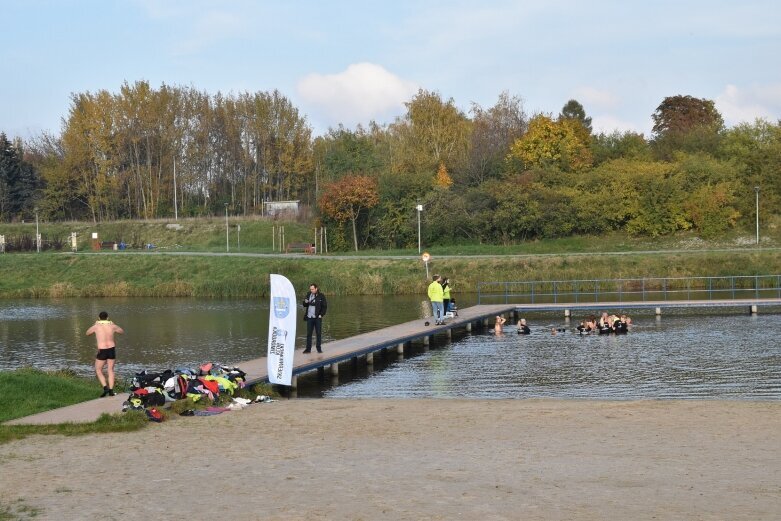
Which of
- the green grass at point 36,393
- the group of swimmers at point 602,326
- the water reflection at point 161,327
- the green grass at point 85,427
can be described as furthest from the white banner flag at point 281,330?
the group of swimmers at point 602,326

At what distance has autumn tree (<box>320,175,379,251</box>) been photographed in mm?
73000

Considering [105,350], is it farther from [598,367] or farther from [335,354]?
[598,367]

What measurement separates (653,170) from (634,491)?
60334 millimetres

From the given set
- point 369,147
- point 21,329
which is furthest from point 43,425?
point 369,147

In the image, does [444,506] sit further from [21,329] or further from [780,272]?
[780,272]

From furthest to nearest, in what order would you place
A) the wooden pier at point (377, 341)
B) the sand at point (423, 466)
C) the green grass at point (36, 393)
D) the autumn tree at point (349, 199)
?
Result: 1. the autumn tree at point (349, 199)
2. the green grass at point (36, 393)
3. the wooden pier at point (377, 341)
4. the sand at point (423, 466)

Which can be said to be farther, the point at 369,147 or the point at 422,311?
the point at 369,147

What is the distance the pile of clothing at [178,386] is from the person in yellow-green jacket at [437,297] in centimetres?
1385

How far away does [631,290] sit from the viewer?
2010 inches

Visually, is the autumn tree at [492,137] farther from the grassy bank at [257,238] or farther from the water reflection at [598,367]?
the water reflection at [598,367]

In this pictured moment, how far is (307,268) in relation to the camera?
197 feet

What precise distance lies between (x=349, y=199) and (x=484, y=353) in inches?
1788

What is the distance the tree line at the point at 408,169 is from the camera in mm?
68000

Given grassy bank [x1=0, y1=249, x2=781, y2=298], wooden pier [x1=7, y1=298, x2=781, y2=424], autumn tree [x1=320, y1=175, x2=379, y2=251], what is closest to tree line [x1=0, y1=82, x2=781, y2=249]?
autumn tree [x1=320, y1=175, x2=379, y2=251]
